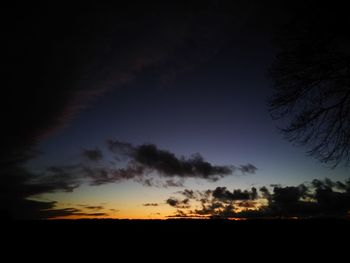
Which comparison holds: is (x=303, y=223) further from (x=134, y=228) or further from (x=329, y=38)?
(x=329, y=38)

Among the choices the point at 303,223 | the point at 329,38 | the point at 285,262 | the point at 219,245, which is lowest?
the point at 285,262

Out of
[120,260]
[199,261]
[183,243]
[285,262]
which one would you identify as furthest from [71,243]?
[285,262]

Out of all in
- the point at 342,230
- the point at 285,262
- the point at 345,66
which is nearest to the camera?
the point at 285,262

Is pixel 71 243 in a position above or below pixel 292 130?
below

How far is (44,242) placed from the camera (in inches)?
219

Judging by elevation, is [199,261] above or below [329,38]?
below

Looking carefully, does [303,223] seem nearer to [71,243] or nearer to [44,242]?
[71,243]

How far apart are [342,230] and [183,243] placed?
141 inches

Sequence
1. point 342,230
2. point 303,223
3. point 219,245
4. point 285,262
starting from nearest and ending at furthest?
1. point 285,262
2. point 219,245
3. point 342,230
4. point 303,223

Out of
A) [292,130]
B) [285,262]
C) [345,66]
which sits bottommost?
[285,262]

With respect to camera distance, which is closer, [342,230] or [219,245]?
[219,245]

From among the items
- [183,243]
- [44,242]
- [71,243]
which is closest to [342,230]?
[183,243]

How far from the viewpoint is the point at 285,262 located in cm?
472

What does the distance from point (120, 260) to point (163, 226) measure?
2.44 meters
